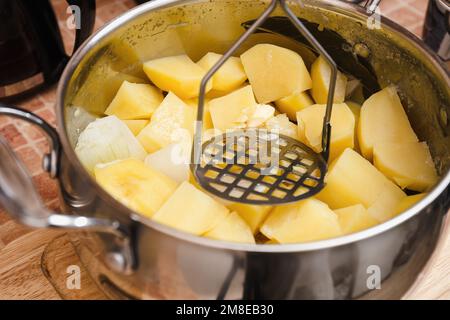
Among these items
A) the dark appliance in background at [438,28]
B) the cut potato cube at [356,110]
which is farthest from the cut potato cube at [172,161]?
the dark appliance in background at [438,28]

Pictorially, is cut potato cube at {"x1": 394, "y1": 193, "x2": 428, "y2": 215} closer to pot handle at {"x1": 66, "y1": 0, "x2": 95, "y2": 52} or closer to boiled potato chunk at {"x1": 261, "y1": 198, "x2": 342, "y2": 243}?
boiled potato chunk at {"x1": 261, "y1": 198, "x2": 342, "y2": 243}

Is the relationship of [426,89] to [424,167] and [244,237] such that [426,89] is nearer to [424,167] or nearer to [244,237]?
[424,167]

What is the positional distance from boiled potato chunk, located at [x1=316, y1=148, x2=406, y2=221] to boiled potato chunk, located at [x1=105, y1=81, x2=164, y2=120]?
0.87 ft

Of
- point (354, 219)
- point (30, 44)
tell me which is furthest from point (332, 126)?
point (30, 44)

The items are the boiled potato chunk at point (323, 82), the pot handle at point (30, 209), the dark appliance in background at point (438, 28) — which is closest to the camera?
the pot handle at point (30, 209)

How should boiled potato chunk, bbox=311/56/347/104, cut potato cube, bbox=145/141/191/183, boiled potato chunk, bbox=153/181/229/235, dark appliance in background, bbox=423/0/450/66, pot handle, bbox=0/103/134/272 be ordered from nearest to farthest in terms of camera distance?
1. pot handle, bbox=0/103/134/272
2. boiled potato chunk, bbox=153/181/229/235
3. cut potato cube, bbox=145/141/191/183
4. boiled potato chunk, bbox=311/56/347/104
5. dark appliance in background, bbox=423/0/450/66

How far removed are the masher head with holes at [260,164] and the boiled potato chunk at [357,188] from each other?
0.02 m

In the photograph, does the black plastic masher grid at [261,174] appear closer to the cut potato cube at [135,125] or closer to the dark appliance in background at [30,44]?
the cut potato cube at [135,125]

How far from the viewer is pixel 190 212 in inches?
24.2

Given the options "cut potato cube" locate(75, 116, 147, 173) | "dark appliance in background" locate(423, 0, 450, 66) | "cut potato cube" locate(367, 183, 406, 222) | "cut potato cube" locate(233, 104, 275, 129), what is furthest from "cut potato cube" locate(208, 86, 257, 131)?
"dark appliance in background" locate(423, 0, 450, 66)

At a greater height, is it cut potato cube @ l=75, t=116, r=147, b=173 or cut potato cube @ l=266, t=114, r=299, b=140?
cut potato cube @ l=266, t=114, r=299, b=140

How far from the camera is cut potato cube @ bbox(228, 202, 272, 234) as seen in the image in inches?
25.9

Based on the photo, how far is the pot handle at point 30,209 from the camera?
1.64 ft
